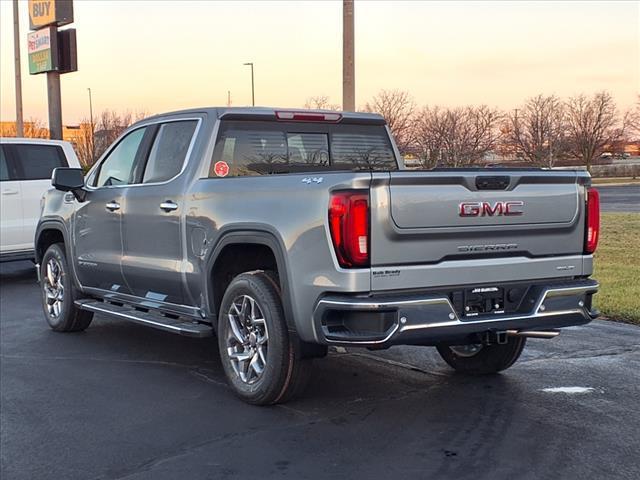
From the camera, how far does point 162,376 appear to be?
607 cm

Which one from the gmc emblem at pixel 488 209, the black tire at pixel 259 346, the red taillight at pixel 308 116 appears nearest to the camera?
the gmc emblem at pixel 488 209

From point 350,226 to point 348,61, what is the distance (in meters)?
6.79

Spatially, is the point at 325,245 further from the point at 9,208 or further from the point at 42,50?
the point at 42,50

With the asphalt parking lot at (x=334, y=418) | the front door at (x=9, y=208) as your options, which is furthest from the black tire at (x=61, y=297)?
the front door at (x=9, y=208)

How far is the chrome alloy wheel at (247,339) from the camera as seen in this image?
5.14m

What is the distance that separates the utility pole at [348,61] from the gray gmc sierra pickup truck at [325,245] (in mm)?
3980

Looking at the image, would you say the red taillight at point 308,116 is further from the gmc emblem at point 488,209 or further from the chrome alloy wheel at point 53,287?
the chrome alloy wheel at point 53,287

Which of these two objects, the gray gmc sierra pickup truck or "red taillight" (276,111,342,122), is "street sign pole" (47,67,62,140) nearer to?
the gray gmc sierra pickup truck

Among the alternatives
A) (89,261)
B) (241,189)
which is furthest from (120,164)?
(241,189)

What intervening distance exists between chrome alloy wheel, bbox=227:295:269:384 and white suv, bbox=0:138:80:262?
23.4 ft

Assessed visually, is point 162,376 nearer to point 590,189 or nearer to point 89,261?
point 89,261

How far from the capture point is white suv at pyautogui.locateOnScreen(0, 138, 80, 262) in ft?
37.1

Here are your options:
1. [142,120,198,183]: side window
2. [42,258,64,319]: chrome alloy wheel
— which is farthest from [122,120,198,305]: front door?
[42,258,64,319]: chrome alloy wheel

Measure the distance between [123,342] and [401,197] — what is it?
13.1ft
